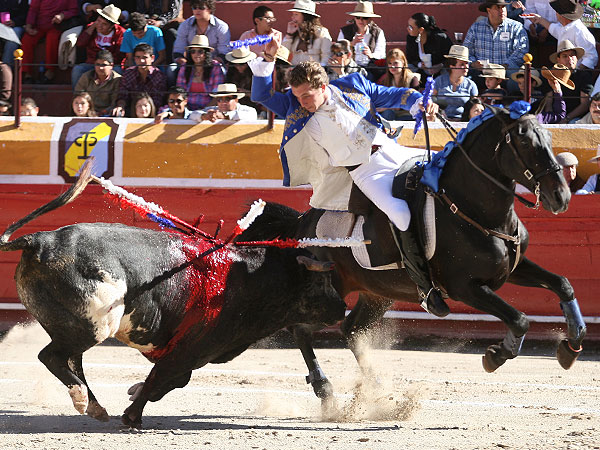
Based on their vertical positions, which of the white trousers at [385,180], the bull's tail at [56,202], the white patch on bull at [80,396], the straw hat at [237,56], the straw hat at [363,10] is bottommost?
the straw hat at [363,10]

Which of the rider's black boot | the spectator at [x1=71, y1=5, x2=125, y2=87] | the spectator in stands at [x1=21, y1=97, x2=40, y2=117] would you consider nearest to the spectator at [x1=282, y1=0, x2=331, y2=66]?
the spectator at [x1=71, y1=5, x2=125, y2=87]

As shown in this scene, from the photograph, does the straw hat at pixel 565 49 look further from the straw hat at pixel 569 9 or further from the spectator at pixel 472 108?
the spectator at pixel 472 108

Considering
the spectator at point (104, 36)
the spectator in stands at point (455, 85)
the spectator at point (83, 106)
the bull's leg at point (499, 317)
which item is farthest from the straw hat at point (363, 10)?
the bull's leg at point (499, 317)

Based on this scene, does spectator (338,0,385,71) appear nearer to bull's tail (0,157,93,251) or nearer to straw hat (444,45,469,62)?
straw hat (444,45,469,62)

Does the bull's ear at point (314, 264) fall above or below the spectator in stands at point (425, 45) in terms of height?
above

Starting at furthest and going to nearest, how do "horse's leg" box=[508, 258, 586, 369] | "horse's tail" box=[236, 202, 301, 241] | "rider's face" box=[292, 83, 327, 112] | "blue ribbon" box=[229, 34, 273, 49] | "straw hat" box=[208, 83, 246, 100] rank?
1. "straw hat" box=[208, 83, 246, 100]
2. "horse's tail" box=[236, 202, 301, 241]
3. "blue ribbon" box=[229, 34, 273, 49]
4. "rider's face" box=[292, 83, 327, 112]
5. "horse's leg" box=[508, 258, 586, 369]

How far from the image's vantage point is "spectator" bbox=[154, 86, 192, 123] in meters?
8.47

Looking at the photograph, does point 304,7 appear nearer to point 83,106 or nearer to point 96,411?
point 83,106

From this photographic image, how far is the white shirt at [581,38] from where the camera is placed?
8789 mm

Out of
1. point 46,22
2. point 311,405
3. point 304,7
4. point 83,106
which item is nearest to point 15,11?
point 46,22

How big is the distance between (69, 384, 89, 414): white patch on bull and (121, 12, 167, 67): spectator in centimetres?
505

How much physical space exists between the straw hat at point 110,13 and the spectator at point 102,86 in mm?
629

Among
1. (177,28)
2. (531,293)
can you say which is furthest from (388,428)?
(177,28)

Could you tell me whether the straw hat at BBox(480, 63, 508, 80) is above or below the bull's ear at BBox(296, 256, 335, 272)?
below
